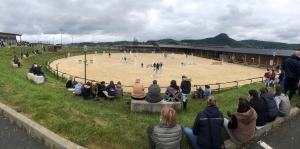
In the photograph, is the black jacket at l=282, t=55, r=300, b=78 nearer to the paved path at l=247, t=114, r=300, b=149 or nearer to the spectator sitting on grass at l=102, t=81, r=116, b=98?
the paved path at l=247, t=114, r=300, b=149

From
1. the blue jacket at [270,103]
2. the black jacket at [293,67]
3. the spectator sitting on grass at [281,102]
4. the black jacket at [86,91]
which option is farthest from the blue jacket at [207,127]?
the black jacket at [86,91]

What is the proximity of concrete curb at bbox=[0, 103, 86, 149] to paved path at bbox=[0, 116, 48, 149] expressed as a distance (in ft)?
0.40

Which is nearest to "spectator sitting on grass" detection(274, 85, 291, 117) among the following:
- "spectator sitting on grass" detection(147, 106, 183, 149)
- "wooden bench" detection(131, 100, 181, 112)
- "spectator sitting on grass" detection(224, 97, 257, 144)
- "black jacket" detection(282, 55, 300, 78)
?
"black jacket" detection(282, 55, 300, 78)

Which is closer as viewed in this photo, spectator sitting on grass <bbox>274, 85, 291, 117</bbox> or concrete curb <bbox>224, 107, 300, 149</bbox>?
concrete curb <bbox>224, 107, 300, 149</bbox>

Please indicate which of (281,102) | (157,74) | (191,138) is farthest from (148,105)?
(157,74)

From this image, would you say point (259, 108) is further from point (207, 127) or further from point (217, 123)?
point (207, 127)

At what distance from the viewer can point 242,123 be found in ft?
13.8

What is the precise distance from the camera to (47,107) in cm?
571

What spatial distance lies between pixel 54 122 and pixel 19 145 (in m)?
0.85

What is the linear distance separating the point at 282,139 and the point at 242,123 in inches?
66.1

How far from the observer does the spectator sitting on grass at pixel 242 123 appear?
13.2 ft

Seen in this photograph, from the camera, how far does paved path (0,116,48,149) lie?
Result: 4062 mm

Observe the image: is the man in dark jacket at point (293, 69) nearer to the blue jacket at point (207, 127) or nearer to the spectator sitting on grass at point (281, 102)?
the spectator sitting on grass at point (281, 102)

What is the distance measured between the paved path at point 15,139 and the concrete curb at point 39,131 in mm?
121
